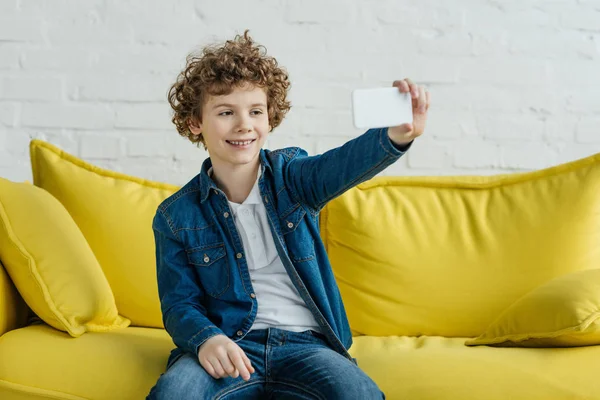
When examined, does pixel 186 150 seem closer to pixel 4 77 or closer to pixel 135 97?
pixel 135 97

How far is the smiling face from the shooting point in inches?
67.4

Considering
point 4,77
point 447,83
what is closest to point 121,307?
point 4,77

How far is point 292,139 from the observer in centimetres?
255

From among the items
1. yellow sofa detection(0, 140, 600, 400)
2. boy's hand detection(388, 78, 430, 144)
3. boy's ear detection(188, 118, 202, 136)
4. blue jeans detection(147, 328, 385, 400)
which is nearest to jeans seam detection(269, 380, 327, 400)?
blue jeans detection(147, 328, 385, 400)

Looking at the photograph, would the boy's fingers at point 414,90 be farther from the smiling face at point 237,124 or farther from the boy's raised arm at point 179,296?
the boy's raised arm at point 179,296

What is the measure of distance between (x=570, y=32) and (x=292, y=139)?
94cm

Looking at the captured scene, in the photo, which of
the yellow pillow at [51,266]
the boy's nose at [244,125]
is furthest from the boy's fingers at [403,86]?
the yellow pillow at [51,266]

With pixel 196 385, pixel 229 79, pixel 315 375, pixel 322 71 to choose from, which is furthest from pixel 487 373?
pixel 322 71

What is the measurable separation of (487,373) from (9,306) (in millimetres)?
1071

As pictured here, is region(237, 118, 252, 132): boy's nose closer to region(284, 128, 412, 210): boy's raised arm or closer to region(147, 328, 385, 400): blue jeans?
region(284, 128, 412, 210): boy's raised arm

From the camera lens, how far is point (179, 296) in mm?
1690

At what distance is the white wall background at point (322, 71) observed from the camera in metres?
2.52

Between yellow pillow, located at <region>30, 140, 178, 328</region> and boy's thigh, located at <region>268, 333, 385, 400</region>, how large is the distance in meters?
0.61

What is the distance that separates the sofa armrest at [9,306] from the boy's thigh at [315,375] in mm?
667
